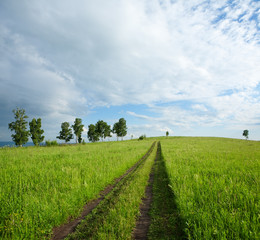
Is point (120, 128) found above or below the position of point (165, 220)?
above

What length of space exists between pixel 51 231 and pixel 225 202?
5.35 meters

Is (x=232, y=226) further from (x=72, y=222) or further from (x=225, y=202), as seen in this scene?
(x=72, y=222)

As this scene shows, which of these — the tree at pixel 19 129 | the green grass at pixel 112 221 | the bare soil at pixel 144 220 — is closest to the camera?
the green grass at pixel 112 221

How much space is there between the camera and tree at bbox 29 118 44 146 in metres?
59.8

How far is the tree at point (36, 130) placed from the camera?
59.8m

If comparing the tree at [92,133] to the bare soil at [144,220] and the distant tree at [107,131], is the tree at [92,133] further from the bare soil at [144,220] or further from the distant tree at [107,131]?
the bare soil at [144,220]

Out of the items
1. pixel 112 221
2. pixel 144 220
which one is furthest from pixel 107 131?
pixel 112 221

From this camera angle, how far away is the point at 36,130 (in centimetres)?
6041

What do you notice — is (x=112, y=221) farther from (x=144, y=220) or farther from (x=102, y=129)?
(x=102, y=129)

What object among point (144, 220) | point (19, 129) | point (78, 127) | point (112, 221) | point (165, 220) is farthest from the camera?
point (78, 127)

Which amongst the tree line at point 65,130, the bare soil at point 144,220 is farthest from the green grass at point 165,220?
the tree line at point 65,130

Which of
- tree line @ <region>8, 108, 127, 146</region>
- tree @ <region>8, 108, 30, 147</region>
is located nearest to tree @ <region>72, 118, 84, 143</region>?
tree line @ <region>8, 108, 127, 146</region>

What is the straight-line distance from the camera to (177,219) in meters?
3.91

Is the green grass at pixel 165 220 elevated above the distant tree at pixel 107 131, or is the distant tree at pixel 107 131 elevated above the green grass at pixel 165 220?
the distant tree at pixel 107 131
